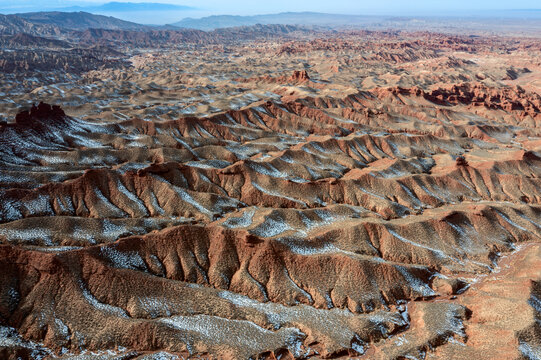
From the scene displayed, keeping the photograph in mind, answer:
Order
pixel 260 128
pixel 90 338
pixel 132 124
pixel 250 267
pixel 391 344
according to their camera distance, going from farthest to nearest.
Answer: pixel 260 128 → pixel 132 124 → pixel 250 267 → pixel 391 344 → pixel 90 338

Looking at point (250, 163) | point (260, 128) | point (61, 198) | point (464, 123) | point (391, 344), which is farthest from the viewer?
point (464, 123)

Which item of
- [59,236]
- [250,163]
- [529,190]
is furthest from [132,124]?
[529,190]

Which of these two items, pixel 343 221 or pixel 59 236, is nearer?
pixel 59 236

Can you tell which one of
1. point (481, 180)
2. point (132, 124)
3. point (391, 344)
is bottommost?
point (391, 344)

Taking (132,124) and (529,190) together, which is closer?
(529,190)

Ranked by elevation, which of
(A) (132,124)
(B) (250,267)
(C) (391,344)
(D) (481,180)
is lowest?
(C) (391,344)

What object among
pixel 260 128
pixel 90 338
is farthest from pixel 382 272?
pixel 260 128

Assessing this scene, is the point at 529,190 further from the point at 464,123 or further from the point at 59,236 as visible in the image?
the point at 59,236

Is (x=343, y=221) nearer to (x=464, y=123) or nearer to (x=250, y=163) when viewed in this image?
(x=250, y=163)

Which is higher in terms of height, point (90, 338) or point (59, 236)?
point (59, 236)
